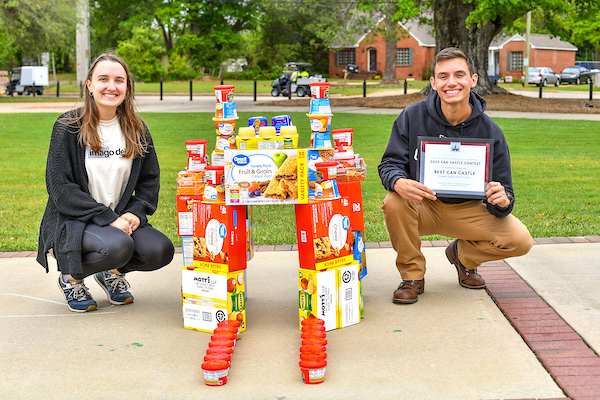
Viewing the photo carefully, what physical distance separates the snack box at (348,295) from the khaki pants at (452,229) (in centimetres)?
54

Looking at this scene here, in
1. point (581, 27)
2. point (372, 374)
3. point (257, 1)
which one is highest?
point (257, 1)

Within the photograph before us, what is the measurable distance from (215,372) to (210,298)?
0.75 metres

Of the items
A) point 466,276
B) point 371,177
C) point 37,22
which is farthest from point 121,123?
point 37,22

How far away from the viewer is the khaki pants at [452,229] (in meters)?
4.23

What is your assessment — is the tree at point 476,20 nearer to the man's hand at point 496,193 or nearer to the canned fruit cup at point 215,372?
the man's hand at point 496,193

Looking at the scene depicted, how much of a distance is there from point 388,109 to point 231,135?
1764 cm

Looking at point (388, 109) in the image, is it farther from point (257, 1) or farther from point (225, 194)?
point (257, 1)

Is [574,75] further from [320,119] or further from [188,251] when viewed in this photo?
[188,251]

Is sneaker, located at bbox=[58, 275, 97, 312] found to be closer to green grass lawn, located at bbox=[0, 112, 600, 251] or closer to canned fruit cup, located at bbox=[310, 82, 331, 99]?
green grass lawn, located at bbox=[0, 112, 600, 251]

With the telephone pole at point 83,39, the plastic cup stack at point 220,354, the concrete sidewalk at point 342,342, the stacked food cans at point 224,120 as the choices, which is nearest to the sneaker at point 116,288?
the concrete sidewalk at point 342,342

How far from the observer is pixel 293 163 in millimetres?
3586

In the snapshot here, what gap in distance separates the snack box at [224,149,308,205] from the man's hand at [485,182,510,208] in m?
1.16

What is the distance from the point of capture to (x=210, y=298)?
3.80 metres

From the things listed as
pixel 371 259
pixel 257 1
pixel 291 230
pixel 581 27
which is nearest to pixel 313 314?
pixel 371 259
